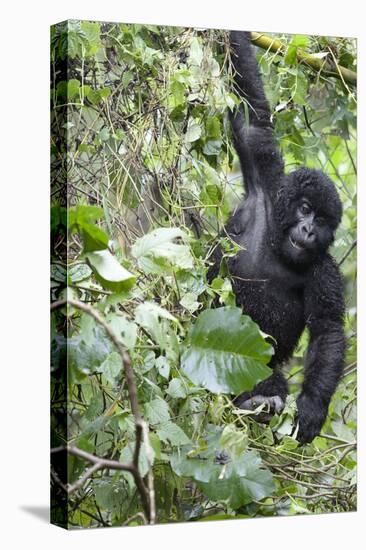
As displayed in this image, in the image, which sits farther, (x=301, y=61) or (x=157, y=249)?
(x=301, y=61)

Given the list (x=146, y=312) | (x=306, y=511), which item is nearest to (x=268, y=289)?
(x=146, y=312)

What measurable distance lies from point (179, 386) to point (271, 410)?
383mm

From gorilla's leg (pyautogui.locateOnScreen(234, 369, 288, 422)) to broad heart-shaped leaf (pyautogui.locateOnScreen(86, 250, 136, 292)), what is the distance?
69 centimetres

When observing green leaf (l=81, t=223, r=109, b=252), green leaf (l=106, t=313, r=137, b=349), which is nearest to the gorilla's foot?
green leaf (l=106, t=313, r=137, b=349)

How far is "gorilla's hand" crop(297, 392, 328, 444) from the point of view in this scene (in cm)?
323

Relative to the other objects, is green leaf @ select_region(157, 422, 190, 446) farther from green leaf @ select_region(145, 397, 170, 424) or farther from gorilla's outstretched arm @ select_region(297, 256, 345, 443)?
gorilla's outstretched arm @ select_region(297, 256, 345, 443)

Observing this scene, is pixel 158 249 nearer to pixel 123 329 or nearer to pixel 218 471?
pixel 123 329

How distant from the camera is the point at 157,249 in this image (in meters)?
2.84

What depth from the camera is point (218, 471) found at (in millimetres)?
2984

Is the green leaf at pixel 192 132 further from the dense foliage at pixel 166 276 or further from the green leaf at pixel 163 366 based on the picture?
the green leaf at pixel 163 366

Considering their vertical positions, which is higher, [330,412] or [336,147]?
[336,147]

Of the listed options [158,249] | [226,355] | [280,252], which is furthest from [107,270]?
[280,252]

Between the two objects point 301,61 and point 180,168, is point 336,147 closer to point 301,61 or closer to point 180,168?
point 301,61

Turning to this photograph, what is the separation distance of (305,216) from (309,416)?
0.69 m
